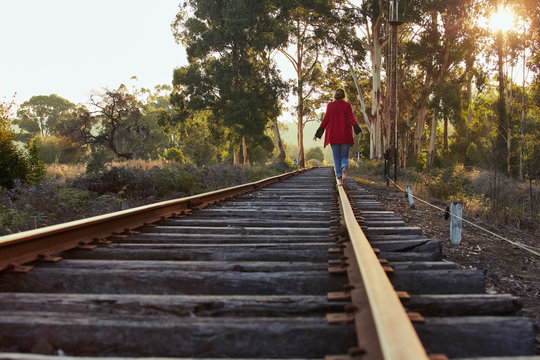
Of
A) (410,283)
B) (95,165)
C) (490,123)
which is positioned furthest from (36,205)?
(490,123)

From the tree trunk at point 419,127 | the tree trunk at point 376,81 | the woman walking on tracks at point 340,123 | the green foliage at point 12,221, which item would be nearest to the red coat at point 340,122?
the woman walking on tracks at point 340,123

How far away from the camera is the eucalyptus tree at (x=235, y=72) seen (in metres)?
29.1

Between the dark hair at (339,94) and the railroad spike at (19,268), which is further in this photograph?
the dark hair at (339,94)

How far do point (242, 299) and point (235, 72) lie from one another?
2963 centimetres

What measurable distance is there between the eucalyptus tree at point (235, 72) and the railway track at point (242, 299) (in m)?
26.3

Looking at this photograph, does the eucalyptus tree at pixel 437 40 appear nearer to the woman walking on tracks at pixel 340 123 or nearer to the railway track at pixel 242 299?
the woman walking on tracks at pixel 340 123

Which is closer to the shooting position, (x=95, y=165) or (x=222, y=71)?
(x=95, y=165)

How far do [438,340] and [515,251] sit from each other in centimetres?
421

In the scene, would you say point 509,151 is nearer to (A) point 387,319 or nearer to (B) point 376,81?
(B) point 376,81

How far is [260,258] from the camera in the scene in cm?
Answer: 263

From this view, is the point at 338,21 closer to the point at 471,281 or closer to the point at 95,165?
the point at 95,165

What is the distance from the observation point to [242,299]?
1.76 meters

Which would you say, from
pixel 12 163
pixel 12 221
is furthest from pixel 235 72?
pixel 12 221

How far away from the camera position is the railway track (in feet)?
4.76
